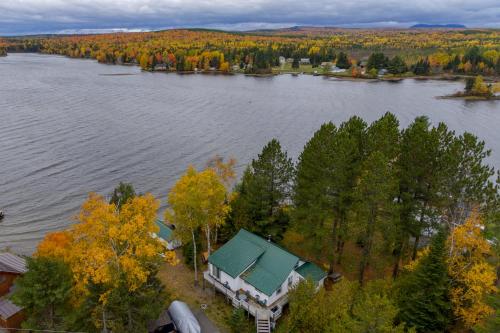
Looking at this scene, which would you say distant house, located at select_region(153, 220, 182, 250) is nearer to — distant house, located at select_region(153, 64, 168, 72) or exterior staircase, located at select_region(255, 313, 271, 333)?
exterior staircase, located at select_region(255, 313, 271, 333)

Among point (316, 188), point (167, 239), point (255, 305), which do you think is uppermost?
point (316, 188)

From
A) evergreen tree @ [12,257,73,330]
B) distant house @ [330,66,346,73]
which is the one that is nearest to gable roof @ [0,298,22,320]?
evergreen tree @ [12,257,73,330]

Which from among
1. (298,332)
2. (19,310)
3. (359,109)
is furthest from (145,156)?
(359,109)

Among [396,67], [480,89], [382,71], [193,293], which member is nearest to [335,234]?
[193,293]

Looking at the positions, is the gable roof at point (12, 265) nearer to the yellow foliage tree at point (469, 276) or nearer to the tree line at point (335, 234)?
the tree line at point (335, 234)

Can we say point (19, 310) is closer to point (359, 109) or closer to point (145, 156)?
point (145, 156)

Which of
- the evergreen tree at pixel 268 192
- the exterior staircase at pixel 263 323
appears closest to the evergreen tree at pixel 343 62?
the evergreen tree at pixel 268 192

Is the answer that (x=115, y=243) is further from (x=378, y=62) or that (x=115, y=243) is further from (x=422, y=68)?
(x=422, y=68)
